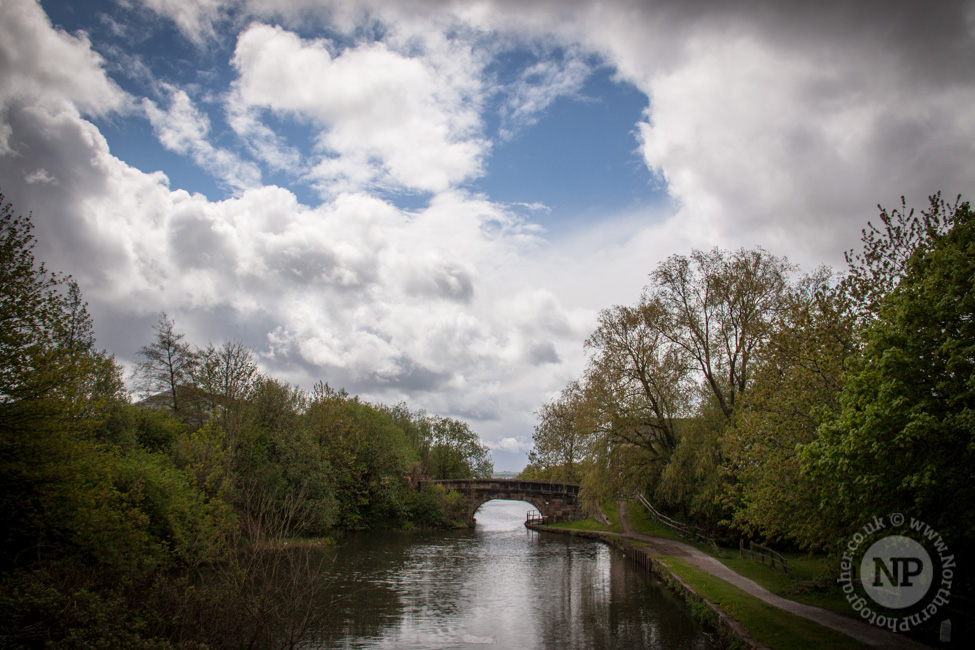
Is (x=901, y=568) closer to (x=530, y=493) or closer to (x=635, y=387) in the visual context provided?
(x=635, y=387)

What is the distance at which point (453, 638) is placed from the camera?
608 inches

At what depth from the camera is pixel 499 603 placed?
2028 cm

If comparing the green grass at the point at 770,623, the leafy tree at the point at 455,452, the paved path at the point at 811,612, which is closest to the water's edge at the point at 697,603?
the green grass at the point at 770,623

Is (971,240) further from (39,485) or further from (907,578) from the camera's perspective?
(39,485)

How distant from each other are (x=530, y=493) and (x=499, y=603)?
37.8m

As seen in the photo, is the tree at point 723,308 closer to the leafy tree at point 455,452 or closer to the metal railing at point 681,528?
the metal railing at point 681,528

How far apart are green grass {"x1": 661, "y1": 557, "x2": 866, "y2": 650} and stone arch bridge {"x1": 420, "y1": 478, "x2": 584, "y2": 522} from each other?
38.7m

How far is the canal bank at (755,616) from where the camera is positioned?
38.6ft

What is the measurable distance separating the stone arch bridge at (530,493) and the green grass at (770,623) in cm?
3869

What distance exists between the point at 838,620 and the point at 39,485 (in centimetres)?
1837

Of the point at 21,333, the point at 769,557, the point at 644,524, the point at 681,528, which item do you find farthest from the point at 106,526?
the point at 644,524

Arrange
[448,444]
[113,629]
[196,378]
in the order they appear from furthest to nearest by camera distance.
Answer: [448,444] < [196,378] < [113,629]

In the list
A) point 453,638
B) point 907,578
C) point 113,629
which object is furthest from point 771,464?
point 113,629

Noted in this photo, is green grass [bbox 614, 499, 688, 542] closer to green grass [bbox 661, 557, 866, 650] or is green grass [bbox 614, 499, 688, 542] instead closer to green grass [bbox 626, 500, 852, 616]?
green grass [bbox 626, 500, 852, 616]
